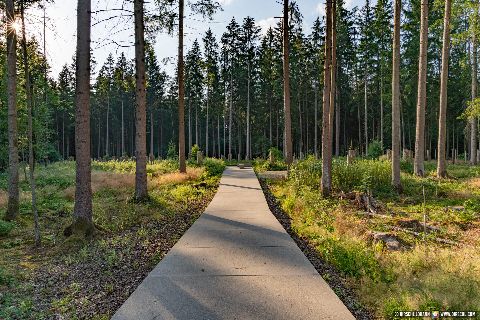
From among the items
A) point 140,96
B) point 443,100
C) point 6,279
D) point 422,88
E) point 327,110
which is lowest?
point 6,279

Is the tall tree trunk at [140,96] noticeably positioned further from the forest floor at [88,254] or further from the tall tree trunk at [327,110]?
the tall tree trunk at [327,110]

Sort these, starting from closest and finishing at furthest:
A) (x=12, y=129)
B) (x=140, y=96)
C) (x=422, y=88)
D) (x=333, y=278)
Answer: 1. (x=333, y=278)
2. (x=12, y=129)
3. (x=140, y=96)
4. (x=422, y=88)

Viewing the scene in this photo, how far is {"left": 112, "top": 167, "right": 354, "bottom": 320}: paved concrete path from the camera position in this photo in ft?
13.6

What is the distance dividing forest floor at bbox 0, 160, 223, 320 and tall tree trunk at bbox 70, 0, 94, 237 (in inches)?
18.5

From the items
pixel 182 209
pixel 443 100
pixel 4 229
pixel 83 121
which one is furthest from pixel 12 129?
pixel 443 100

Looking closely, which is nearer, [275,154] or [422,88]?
[422,88]

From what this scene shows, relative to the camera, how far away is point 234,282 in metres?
5.08

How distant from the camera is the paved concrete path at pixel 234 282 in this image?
164 inches

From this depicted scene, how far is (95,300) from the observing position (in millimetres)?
4656

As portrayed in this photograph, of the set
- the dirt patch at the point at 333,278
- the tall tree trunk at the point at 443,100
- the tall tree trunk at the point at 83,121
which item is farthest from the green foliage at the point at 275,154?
the tall tree trunk at the point at 83,121

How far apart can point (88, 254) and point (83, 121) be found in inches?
121

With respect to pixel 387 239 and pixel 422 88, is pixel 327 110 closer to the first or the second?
pixel 422 88

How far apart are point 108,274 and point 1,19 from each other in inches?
352

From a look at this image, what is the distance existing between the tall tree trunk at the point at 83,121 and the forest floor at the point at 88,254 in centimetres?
47
